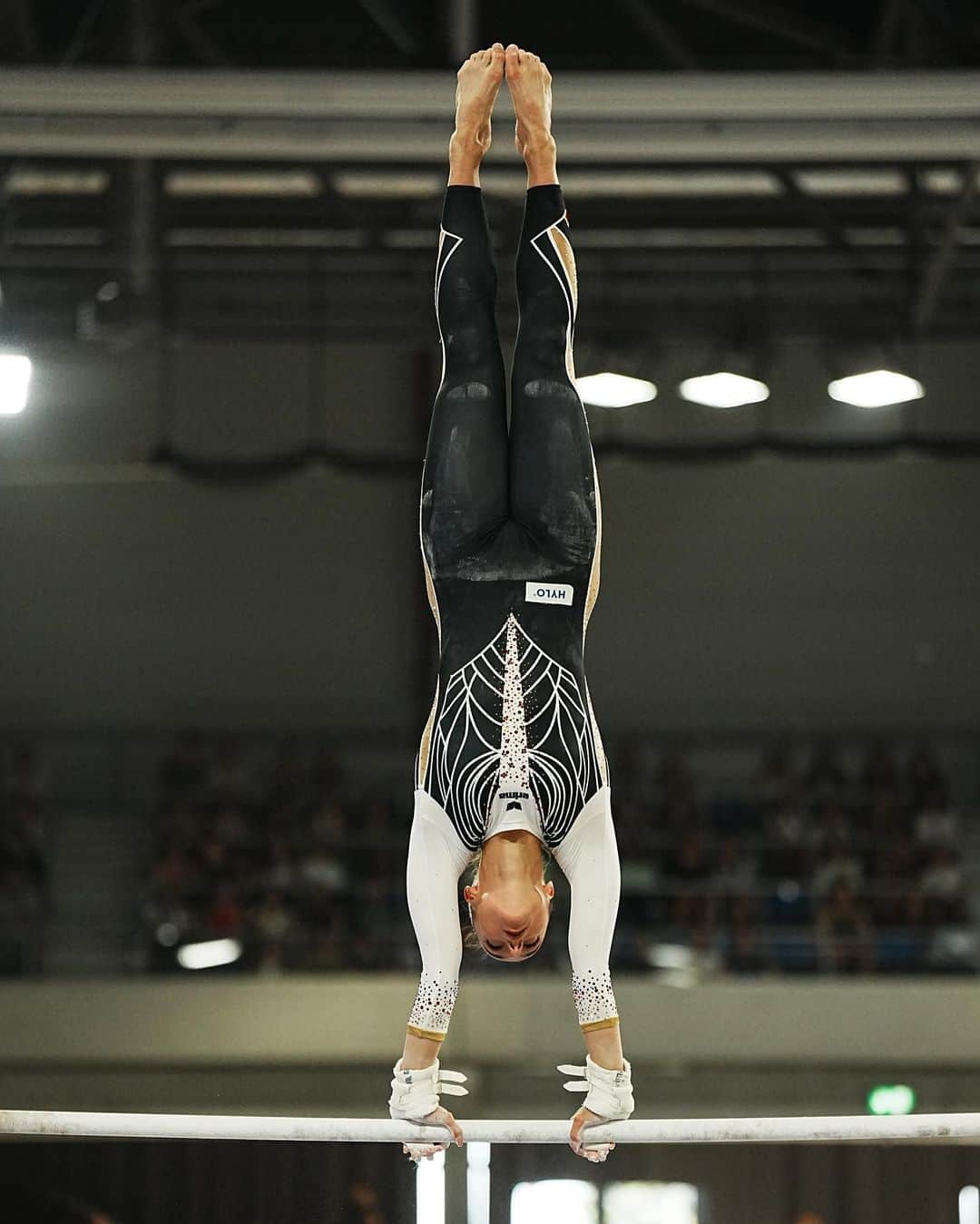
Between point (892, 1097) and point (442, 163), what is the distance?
6869 mm

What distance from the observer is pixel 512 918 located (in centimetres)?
382

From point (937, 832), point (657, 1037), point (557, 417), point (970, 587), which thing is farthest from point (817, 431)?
point (557, 417)

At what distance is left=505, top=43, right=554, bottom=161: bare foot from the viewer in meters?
4.48

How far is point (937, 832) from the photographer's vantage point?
11859mm

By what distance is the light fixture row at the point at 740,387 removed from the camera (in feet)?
27.4

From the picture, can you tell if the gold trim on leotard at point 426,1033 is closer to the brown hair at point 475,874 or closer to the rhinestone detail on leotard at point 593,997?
the brown hair at point 475,874

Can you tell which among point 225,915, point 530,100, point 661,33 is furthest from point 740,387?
point 225,915

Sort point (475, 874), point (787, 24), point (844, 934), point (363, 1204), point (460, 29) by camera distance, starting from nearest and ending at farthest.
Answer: point (475, 874)
point (460, 29)
point (363, 1204)
point (787, 24)
point (844, 934)

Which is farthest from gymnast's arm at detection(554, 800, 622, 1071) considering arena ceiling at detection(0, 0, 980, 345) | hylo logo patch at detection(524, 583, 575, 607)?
arena ceiling at detection(0, 0, 980, 345)

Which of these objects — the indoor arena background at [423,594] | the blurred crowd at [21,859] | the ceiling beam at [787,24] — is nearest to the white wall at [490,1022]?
the indoor arena background at [423,594]

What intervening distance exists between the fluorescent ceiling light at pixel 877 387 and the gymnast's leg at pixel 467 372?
14.2ft

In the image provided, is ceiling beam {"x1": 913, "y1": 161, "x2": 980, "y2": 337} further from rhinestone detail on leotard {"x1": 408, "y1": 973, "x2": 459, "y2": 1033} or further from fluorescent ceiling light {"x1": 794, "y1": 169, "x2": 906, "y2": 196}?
rhinestone detail on leotard {"x1": 408, "y1": 973, "x2": 459, "y2": 1033}

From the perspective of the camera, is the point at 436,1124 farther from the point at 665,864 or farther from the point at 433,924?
the point at 665,864

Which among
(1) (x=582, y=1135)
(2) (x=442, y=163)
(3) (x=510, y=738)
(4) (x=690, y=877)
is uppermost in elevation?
(2) (x=442, y=163)
